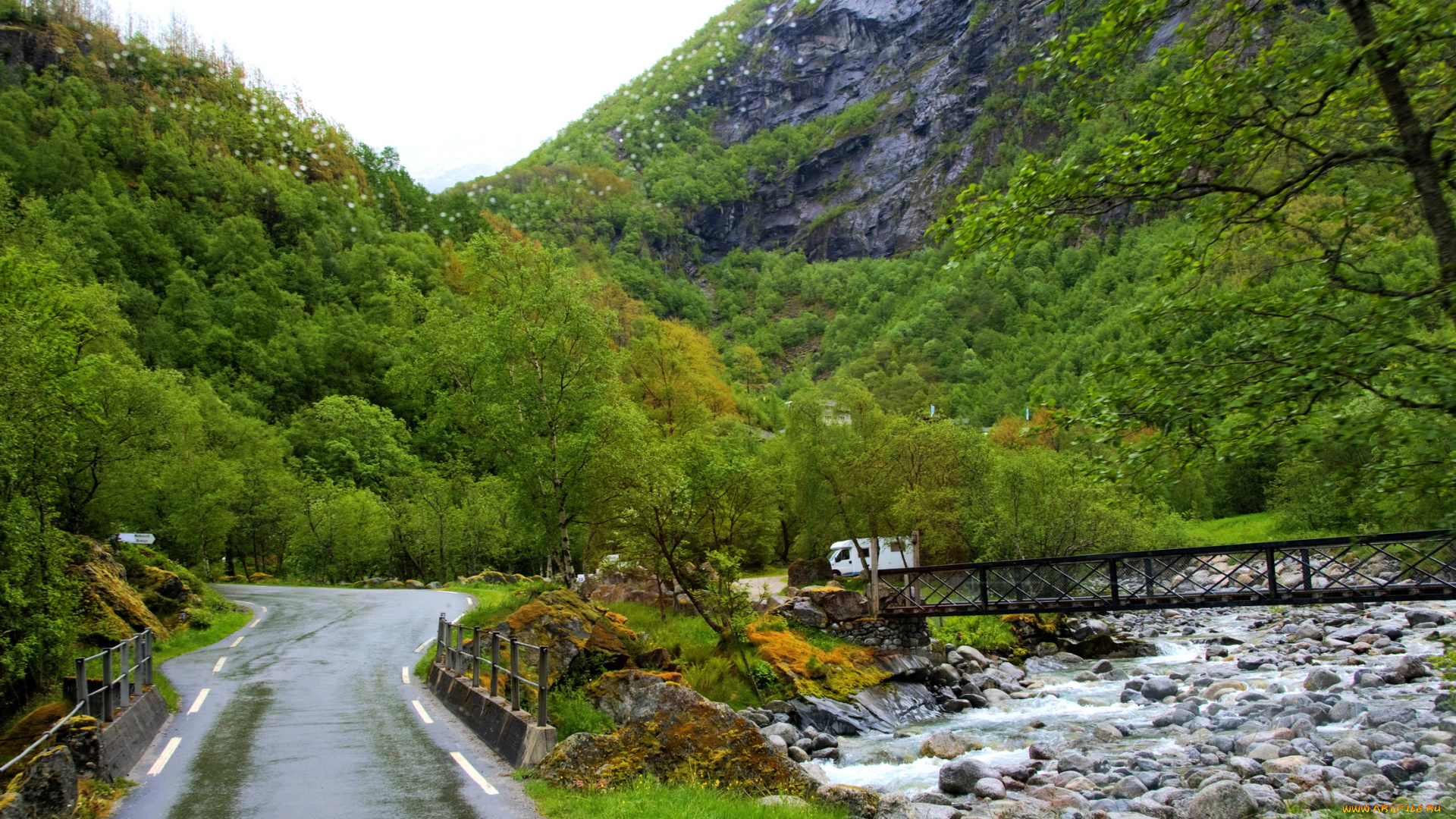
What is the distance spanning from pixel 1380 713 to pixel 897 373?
10520 cm

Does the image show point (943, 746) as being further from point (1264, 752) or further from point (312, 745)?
point (312, 745)

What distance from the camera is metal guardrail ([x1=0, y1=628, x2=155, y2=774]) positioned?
35.0 ft

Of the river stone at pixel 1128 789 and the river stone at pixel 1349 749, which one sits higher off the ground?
the river stone at pixel 1349 749

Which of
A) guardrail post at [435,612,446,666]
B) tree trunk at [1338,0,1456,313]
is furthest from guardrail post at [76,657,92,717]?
tree trunk at [1338,0,1456,313]

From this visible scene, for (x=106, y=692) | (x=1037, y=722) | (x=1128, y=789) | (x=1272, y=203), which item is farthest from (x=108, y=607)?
(x=1272, y=203)

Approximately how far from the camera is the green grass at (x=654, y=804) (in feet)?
28.9

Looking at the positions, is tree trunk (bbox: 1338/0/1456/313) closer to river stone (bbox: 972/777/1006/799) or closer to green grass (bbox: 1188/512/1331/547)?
river stone (bbox: 972/777/1006/799)

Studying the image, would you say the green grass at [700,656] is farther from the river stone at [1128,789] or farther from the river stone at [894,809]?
the river stone at [894,809]

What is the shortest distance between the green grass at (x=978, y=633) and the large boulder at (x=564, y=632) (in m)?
19.8

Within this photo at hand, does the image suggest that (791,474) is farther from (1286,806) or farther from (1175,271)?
(1175,271)

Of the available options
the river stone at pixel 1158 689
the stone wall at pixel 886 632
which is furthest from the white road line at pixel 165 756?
the river stone at pixel 1158 689

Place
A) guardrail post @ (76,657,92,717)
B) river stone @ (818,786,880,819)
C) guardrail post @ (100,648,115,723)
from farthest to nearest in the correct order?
1. guardrail post @ (100,648,115,723)
2. river stone @ (818,786,880,819)
3. guardrail post @ (76,657,92,717)

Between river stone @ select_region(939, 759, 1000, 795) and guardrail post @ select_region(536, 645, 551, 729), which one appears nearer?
guardrail post @ select_region(536, 645, 551, 729)

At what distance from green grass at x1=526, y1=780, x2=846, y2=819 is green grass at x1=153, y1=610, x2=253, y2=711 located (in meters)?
11.4
